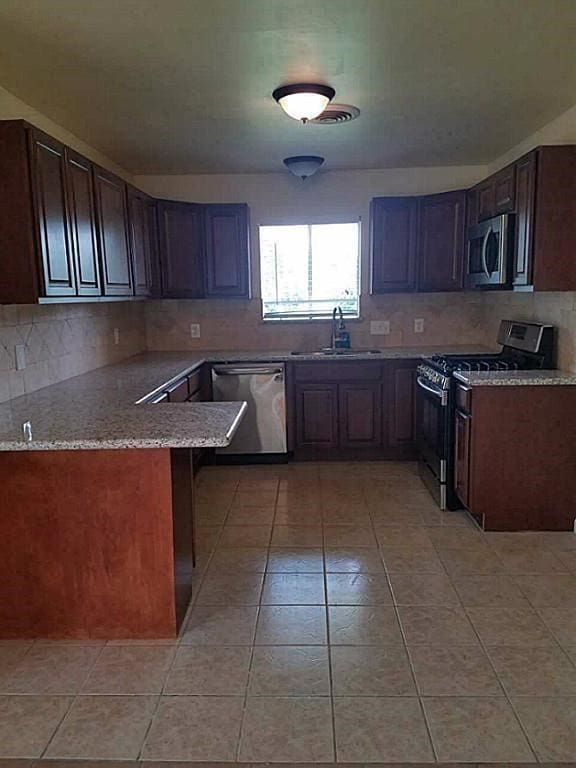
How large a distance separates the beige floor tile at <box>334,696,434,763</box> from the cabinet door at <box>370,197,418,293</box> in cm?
338

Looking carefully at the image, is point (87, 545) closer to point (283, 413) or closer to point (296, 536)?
point (296, 536)

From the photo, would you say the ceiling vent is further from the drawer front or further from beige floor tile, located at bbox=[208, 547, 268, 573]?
beige floor tile, located at bbox=[208, 547, 268, 573]

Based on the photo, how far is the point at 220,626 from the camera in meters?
2.42

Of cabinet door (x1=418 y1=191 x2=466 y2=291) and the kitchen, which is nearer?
the kitchen

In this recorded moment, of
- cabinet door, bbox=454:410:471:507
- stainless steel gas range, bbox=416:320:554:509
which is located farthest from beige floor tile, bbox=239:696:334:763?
stainless steel gas range, bbox=416:320:554:509

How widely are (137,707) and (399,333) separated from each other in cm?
377

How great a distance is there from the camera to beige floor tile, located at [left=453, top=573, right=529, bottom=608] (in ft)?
8.38

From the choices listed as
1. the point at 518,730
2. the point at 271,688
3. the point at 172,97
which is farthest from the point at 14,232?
the point at 518,730

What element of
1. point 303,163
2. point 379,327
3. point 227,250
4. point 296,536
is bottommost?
point 296,536

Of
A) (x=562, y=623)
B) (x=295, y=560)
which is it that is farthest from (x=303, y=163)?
(x=562, y=623)

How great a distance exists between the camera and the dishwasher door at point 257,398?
4.52 m

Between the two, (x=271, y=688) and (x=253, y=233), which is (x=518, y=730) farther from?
(x=253, y=233)

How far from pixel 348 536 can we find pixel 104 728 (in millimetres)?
1728

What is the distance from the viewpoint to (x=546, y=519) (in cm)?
331
